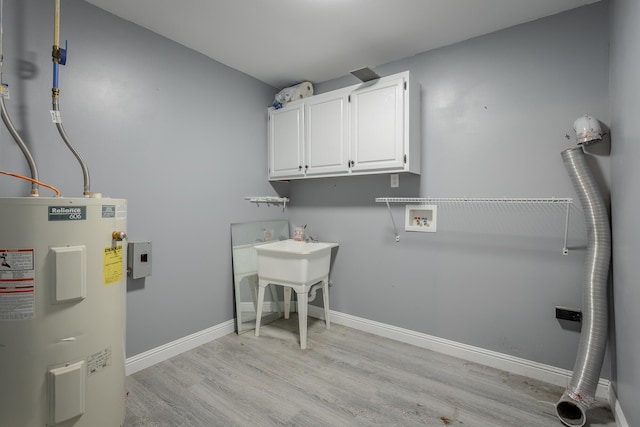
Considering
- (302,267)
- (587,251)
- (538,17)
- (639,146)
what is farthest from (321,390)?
(538,17)

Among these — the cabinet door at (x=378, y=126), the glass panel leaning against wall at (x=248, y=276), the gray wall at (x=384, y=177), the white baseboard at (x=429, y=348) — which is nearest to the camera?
the gray wall at (x=384, y=177)

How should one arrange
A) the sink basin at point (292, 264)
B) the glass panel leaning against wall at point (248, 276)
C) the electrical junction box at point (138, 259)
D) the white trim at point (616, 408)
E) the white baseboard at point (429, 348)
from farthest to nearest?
the glass panel leaning against wall at point (248, 276) < the sink basin at point (292, 264) < the electrical junction box at point (138, 259) < the white baseboard at point (429, 348) < the white trim at point (616, 408)

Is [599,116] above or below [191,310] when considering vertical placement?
above

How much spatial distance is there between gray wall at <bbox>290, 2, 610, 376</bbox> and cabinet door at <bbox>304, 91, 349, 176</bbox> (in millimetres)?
430

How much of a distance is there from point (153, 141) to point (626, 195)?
298cm

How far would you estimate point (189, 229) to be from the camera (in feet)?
8.25

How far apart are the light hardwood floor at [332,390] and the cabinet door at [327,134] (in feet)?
5.28

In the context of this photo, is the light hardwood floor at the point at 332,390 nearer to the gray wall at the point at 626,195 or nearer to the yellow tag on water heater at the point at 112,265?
the gray wall at the point at 626,195

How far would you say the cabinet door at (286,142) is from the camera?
2.97 meters

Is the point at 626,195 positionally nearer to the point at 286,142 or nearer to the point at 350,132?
the point at 350,132

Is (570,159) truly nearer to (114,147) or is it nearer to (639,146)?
(639,146)

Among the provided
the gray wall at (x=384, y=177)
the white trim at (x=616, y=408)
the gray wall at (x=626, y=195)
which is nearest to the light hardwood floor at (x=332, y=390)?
the white trim at (x=616, y=408)

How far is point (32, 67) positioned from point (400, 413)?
2.93 metres

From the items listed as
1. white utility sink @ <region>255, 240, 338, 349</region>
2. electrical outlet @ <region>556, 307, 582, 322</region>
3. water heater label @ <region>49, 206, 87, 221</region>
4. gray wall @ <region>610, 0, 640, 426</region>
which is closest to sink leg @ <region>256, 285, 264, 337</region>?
white utility sink @ <region>255, 240, 338, 349</region>
